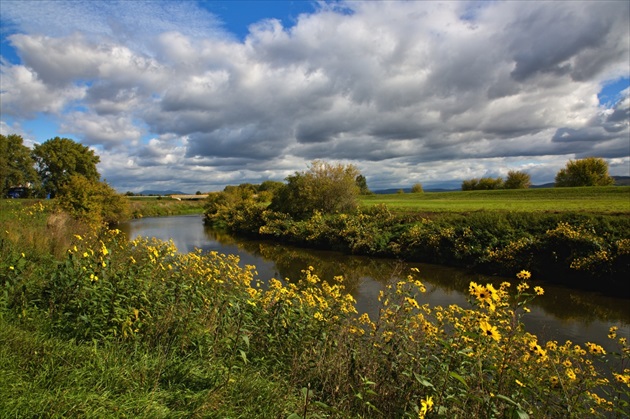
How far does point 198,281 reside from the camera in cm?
518

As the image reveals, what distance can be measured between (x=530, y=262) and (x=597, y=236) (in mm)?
2272

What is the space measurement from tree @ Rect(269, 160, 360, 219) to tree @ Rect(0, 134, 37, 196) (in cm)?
3413

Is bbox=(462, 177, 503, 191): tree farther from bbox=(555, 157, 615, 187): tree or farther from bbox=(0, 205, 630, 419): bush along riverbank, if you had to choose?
bbox=(0, 205, 630, 419): bush along riverbank

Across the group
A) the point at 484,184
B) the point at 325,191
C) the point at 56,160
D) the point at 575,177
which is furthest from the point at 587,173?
the point at 56,160

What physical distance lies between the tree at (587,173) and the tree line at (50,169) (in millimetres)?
63015

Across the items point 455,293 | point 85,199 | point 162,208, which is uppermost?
point 85,199

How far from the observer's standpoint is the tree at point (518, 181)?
2482 inches

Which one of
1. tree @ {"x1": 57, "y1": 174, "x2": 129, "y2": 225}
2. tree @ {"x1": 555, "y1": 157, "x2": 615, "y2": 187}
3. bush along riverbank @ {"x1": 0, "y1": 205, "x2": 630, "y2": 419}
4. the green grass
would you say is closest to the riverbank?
bush along riverbank @ {"x1": 0, "y1": 205, "x2": 630, "y2": 419}

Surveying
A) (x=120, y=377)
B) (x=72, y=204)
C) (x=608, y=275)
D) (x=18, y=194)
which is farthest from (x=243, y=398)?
(x=18, y=194)

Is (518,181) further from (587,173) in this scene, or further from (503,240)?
(503,240)

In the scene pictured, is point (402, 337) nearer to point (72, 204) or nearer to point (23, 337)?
point (23, 337)

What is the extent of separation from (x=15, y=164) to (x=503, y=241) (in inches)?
2049

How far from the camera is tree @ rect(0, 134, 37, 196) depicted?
1617 inches

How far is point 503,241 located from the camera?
1484 cm
